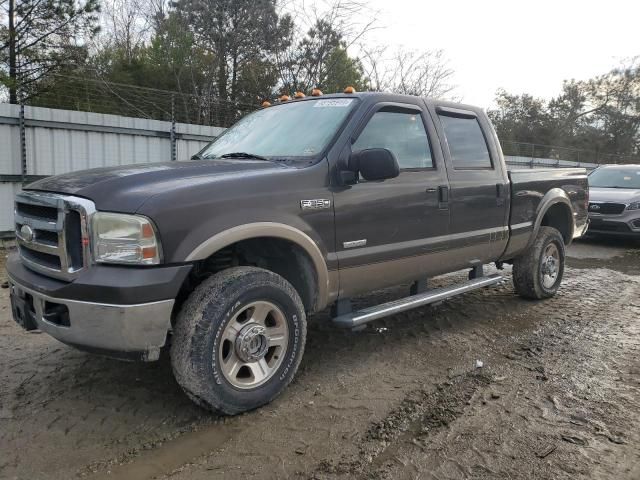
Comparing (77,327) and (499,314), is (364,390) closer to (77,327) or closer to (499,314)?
(77,327)

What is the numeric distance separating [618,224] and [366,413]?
28.5 ft

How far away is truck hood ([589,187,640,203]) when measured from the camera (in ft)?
32.2

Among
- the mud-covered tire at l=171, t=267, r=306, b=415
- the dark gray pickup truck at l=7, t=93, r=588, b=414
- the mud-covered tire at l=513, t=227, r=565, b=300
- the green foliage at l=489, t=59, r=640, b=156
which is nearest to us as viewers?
the dark gray pickup truck at l=7, t=93, r=588, b=414

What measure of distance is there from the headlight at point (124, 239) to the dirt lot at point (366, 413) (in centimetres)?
99

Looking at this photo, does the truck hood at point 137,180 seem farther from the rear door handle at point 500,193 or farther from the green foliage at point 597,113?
the green foliage at point 597,113

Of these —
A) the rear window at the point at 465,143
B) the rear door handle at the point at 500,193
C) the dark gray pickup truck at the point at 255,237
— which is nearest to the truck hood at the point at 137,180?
the dark gray pickup truck at the point at 255,237

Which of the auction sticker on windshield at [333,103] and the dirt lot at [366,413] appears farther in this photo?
the auction sticker on windshield at [333,103]

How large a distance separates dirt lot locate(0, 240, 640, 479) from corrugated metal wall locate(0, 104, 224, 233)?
4.41 m

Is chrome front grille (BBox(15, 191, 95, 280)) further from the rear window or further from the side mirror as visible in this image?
the rear window

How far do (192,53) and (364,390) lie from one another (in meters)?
19.5

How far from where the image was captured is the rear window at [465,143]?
177 inches

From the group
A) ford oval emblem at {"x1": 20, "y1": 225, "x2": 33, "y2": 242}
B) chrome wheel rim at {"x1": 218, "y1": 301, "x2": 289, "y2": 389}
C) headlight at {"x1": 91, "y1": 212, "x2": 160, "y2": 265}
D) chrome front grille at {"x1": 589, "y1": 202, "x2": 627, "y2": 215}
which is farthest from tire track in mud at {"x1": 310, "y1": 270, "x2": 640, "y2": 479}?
chrome front grille at {"x1": 589, "y1": 202, "x2": 627, "y2": 215}

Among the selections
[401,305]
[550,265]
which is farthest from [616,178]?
[401,305]

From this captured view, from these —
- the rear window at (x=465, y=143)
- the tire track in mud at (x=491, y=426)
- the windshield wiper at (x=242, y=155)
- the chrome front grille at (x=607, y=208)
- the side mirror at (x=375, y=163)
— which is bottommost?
the tire track in mud at (x=491, y=426)
